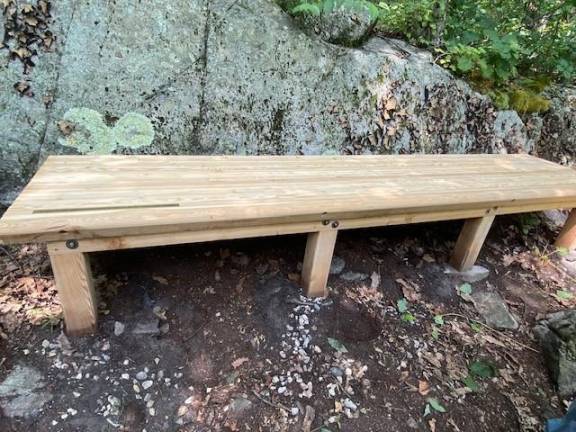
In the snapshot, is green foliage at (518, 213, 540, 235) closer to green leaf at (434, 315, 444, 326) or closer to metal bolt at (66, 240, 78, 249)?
green leaf at (434, 315, 444, 326)

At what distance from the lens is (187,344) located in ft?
6.04

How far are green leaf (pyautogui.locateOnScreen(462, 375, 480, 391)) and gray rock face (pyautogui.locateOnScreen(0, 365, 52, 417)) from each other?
1.89 meters

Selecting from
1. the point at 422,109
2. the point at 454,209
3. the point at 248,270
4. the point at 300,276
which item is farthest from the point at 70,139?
the point at 422,109

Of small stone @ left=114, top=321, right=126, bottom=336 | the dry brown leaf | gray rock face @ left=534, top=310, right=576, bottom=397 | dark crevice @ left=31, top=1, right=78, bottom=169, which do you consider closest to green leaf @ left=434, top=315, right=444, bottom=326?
gray rock face @ left=534, top=310, right=576, bottom=397

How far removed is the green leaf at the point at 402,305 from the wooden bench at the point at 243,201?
0.50 meters

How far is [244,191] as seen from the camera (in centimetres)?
186

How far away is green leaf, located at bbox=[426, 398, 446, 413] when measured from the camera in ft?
5.73

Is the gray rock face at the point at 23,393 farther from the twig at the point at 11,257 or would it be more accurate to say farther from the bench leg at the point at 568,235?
the bench leg at the point at 568,235

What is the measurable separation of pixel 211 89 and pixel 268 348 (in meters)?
1.69

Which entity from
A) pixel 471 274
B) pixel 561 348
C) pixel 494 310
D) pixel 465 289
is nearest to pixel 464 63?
pixel 471 274

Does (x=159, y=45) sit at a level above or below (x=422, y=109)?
above

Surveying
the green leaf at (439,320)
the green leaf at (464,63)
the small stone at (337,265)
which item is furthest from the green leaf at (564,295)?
the green leaf at (464,63)

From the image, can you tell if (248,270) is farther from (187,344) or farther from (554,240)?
(554,240)

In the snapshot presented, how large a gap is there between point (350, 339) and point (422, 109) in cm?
207
